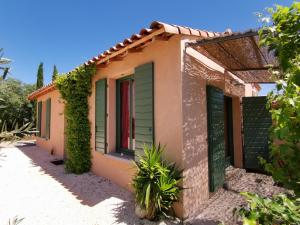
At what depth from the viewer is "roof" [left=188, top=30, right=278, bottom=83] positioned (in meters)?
3.79

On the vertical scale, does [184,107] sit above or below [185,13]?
below

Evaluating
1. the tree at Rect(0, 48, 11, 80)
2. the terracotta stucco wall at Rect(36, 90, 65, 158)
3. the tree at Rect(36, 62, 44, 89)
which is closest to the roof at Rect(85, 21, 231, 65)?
the tree at Rect(0, 48, 11, 80)

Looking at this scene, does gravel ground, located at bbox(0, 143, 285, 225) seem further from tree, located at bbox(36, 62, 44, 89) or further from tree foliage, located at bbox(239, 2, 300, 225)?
tree, located at bbox(36, 62, 44, 89)

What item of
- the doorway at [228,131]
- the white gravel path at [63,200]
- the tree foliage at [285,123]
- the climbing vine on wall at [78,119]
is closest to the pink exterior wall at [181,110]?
the white gravel path at [63,200]

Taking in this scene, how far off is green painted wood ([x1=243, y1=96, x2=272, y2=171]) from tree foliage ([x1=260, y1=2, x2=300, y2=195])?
5.86 metres

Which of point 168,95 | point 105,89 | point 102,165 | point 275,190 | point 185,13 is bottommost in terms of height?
point 275,190

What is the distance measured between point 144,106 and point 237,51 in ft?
8.46

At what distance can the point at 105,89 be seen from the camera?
6.38m

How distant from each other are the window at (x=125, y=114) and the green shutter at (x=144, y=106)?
0.91m

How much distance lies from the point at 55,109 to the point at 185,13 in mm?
8256

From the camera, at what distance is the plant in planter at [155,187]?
3680 mm

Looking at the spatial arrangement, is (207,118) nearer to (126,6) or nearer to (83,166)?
(83,166)

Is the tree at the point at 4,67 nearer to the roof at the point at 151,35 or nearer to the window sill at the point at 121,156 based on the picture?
the roof at the point at 151,35

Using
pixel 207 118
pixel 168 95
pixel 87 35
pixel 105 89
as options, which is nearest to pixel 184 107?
pixel 168 95
